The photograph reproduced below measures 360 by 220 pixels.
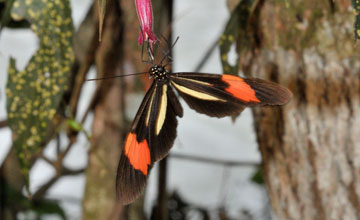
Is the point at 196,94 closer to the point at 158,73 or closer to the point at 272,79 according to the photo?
the point at 158,73

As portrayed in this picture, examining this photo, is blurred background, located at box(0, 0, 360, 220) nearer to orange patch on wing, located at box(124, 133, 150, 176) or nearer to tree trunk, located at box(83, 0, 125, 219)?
tree trunk, located at box(83, 0, 125, 219)

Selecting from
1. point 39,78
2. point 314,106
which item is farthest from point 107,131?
point 314,106

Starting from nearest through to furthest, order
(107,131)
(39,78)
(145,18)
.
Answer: (145,18) → (39,78) → (107,131)

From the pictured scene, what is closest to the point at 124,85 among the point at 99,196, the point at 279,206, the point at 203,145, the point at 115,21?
the point at 115,21

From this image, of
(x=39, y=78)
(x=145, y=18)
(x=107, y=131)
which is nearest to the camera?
(x=145, y=18)

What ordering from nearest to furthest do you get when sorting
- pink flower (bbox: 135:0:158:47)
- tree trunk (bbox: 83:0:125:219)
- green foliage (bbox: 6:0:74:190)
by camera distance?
pink flower (bbox: 135:0:158:47) < green foliage (bbox: 6:0:74:190) < tree trunk (bbox: 83:0:125:219)

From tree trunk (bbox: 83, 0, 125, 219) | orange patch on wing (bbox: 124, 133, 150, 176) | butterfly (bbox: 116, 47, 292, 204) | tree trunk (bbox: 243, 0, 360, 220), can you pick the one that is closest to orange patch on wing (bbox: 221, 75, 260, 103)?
butterfly (bbox: 116, 47, 292, 204)

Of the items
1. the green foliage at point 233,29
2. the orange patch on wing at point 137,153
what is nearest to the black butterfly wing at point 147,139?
the orange patch on wing at point 137,153

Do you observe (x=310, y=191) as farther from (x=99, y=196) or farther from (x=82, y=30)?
(x=82, y=30)

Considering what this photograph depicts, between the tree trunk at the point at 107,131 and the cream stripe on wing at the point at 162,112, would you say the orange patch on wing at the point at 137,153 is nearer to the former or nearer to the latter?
the cream stripe on wing at the point at 162,112
